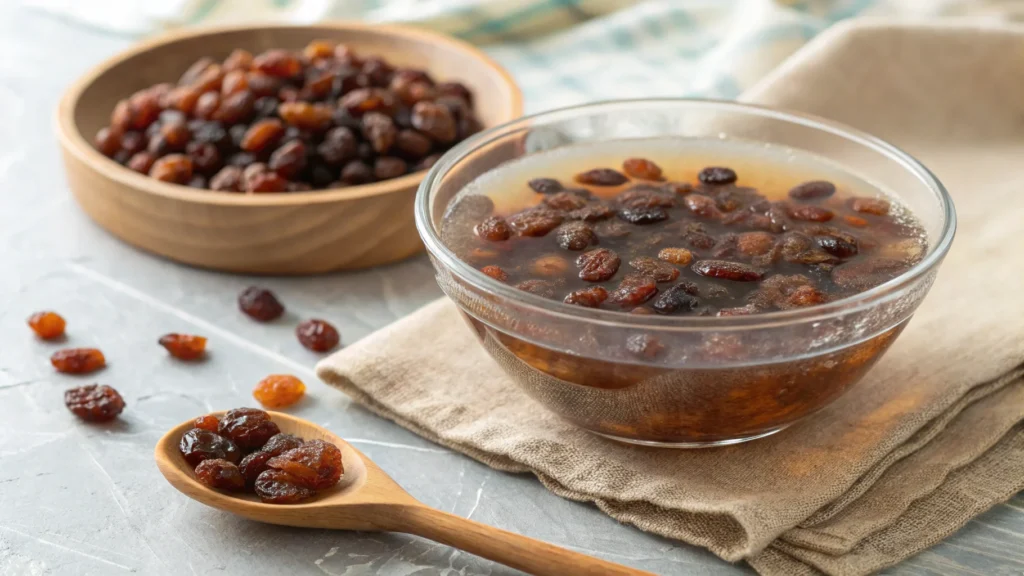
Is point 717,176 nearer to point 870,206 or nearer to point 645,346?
point 870,206

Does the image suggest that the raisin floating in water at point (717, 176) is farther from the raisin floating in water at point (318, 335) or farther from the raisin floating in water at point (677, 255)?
the raisin floating in water at point (318, 335)

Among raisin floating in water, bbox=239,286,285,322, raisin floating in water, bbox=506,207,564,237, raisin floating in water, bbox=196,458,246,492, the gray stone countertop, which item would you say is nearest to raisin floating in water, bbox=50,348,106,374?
the gray stone countertop

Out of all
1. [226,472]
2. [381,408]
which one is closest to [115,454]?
[226,472]

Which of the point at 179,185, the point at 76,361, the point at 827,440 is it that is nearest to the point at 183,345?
the point at 76,361

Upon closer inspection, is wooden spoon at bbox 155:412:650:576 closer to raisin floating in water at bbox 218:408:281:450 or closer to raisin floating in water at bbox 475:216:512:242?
raisin floating in water at bbox 218:408:281:450

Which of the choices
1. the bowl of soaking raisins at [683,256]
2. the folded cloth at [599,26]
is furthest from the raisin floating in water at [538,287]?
the folded cloth at [599,26]

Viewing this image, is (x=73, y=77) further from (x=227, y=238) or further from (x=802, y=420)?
(x=802, y=420)
